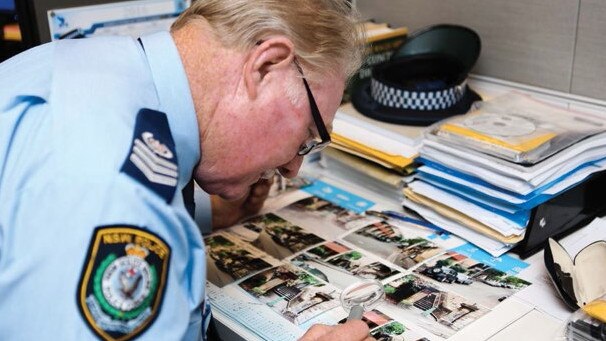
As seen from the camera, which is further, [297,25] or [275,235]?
[275,235]

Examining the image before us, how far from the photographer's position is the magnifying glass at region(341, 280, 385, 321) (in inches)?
38.9

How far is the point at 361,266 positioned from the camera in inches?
43.5

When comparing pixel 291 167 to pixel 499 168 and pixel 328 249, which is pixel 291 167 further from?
pixel 499 168

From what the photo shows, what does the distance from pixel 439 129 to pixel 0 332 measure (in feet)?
2.81

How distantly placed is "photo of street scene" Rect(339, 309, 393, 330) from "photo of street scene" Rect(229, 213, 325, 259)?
0.71 feet

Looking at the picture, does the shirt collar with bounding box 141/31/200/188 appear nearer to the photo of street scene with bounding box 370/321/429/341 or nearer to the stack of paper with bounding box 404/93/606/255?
the photo of street scene with bounding box 370/321/429/341

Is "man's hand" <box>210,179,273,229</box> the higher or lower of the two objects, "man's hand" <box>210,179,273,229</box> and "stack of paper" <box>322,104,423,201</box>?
the lower

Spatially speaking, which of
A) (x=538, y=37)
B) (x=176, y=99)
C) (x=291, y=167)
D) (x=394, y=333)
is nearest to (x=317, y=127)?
(x=291, y=167)

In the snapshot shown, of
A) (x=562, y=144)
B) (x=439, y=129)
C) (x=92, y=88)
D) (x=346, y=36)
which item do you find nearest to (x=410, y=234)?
(x=439, y=129)

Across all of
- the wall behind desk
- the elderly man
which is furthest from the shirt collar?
the wall behind desk

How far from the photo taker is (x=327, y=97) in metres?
0.90

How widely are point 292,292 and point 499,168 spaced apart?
0.42 m

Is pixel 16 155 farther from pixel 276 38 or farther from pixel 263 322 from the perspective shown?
pixel 263 322

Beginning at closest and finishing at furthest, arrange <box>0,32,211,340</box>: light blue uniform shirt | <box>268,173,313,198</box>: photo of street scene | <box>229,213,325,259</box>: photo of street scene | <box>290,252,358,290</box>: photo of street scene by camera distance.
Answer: <box>0,32,211,340</box>: light blue uniform shirt, <box>290,252,358,290</box>: photo of street scene, <box>229,213,325,259</box>: photo of street scene, <box>268,173,313,198</box>: photo of street scene
